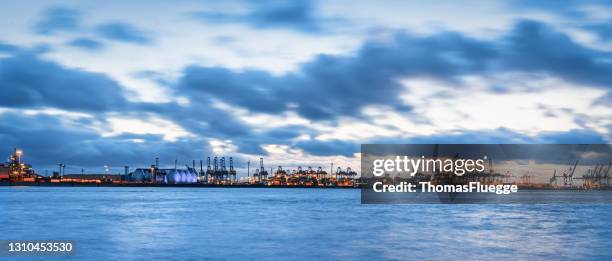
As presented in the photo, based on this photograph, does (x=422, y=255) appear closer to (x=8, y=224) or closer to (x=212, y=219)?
(x=212, y=219)

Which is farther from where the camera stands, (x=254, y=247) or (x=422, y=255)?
(x=254, y=247)

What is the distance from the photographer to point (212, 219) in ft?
209

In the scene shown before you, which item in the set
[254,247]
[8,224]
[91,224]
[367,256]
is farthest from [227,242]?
[8,224]

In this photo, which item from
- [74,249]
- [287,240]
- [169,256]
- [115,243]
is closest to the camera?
[169,256]

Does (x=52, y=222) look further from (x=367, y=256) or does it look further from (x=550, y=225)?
(x=550, y=225)

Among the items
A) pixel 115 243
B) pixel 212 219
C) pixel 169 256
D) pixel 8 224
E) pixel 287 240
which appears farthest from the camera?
pixel 212 219

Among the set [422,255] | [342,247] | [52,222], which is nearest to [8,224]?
[52,222]

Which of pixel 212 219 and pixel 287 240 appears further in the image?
pixel 212 219

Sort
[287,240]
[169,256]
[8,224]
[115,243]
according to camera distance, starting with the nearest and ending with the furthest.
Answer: [169,256] → [115,243] → [287,240] → [8,224]

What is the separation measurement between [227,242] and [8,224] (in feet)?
83.8

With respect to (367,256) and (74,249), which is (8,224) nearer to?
(74,249)

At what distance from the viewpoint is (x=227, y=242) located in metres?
40.8

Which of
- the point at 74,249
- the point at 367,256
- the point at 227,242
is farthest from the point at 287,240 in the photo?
the point at 74,249

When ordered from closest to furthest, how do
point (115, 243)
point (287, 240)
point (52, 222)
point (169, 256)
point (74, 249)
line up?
point (169, 256) < point (74, 249) < point (115, 243) < point (287, 240) < point (52, 222)
